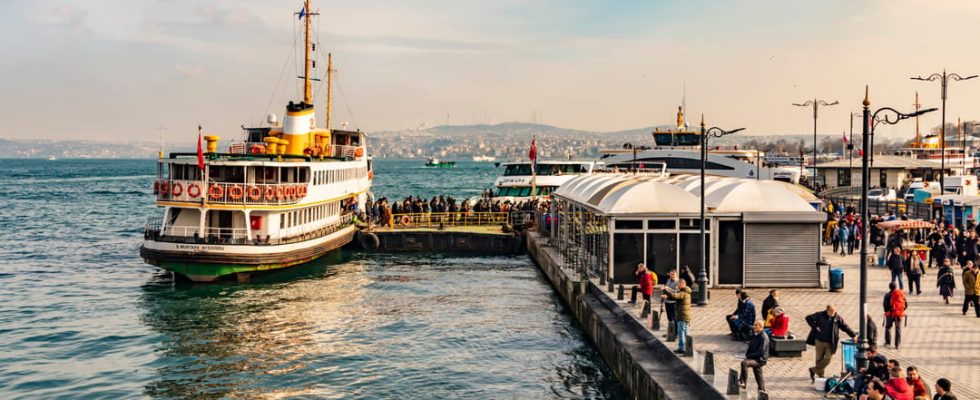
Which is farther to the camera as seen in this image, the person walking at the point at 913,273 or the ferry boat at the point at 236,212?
the ferry boat at the point at 236,212

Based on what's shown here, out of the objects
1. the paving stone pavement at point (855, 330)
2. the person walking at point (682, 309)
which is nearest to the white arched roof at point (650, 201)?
the paving stone pavement at point (855, 330)

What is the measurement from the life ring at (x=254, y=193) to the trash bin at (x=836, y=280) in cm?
2036

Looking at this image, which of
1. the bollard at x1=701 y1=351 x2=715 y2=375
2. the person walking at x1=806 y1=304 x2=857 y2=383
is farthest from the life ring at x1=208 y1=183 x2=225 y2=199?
the person walking at x1=806 y1=304 x2=857 y2=383

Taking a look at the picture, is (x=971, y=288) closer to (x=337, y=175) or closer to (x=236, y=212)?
(x=236, y=212)

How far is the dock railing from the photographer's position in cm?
4900

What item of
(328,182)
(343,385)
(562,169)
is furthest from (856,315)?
(562,169)

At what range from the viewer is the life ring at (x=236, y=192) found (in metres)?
33.5

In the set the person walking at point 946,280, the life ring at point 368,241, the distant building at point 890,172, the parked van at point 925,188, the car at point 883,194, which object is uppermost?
the distant building at point 890,172

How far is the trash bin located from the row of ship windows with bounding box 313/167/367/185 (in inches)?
870

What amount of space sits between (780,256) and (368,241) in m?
25.6

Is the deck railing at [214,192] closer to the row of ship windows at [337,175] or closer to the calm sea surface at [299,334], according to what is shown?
the calm sea surface at [299,334]

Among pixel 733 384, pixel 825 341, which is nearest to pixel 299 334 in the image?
pixel 733 384

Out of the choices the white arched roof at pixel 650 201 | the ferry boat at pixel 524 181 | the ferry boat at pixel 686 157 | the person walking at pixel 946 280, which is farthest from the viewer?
the ferry boat at pixel 686 157

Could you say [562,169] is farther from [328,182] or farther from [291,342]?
[291,342]
